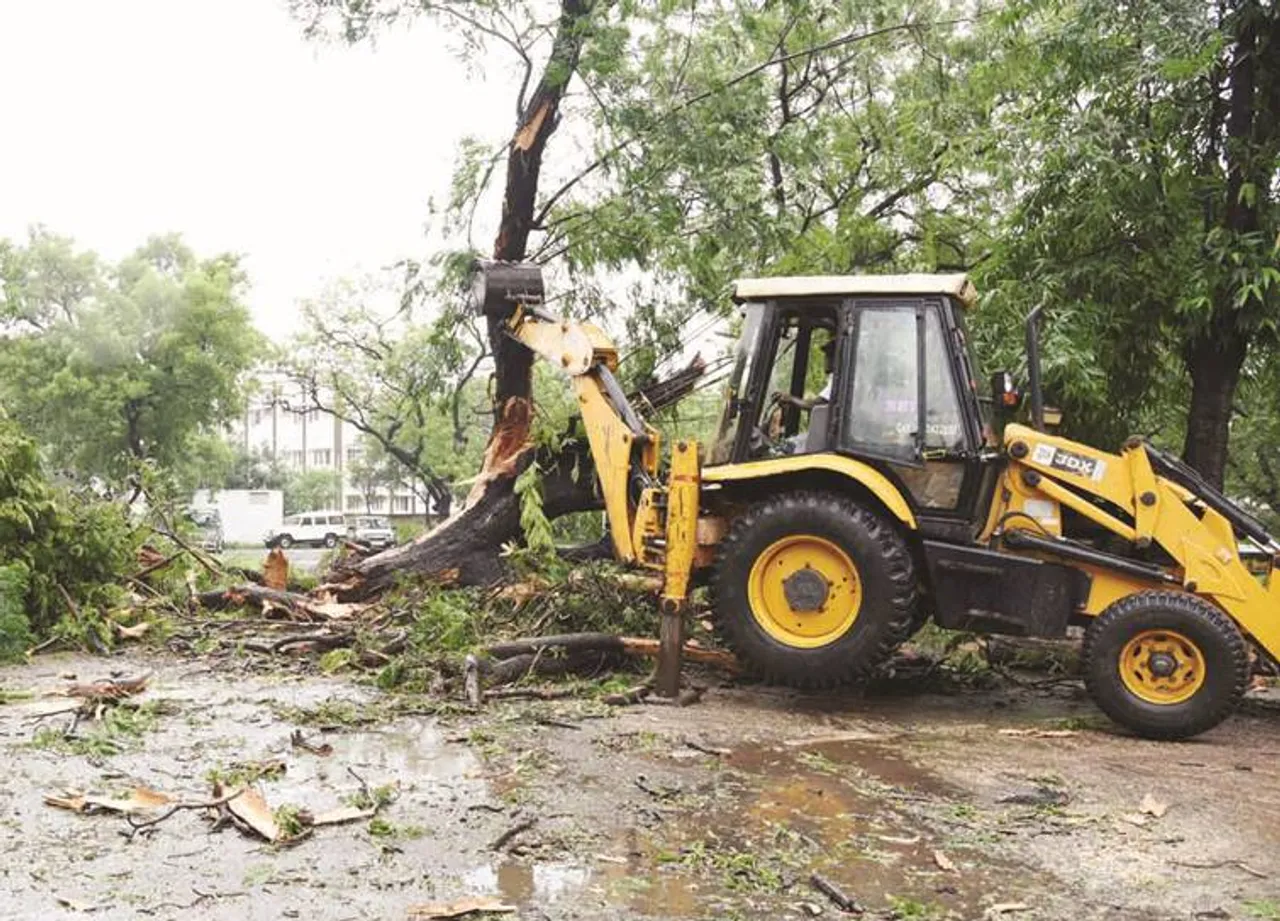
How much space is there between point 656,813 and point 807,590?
256cm

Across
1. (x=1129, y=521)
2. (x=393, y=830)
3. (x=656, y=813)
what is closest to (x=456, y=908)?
(x=393, y=830)

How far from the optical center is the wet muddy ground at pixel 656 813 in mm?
4188

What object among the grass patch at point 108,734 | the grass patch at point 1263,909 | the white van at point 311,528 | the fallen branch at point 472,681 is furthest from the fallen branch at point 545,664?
the white van at point 311,528

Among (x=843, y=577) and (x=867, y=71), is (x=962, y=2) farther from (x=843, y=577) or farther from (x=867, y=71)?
(x=843, y=577)

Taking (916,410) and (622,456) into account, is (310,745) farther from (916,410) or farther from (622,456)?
(916,410)

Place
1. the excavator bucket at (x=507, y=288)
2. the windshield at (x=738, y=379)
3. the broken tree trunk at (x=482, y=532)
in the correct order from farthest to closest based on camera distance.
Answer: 1. the broken tree trunk at (x=482, y=532)
2. the excavator bucket at (x=507, y=288)
3. the windshield at (x=738, y=379)

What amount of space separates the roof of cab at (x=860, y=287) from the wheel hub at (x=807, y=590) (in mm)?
1751

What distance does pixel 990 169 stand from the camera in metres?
10.9

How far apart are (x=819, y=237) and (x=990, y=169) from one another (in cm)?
285

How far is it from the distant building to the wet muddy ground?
32763 mm

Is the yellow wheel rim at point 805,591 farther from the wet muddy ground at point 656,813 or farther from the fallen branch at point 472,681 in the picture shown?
the fallen branch at point 472,681

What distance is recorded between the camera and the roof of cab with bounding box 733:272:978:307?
749cm

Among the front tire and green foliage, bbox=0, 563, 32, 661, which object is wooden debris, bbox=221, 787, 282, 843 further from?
green foliage, bbox=0, 563, 32, 661

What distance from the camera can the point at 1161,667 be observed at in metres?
7.05
